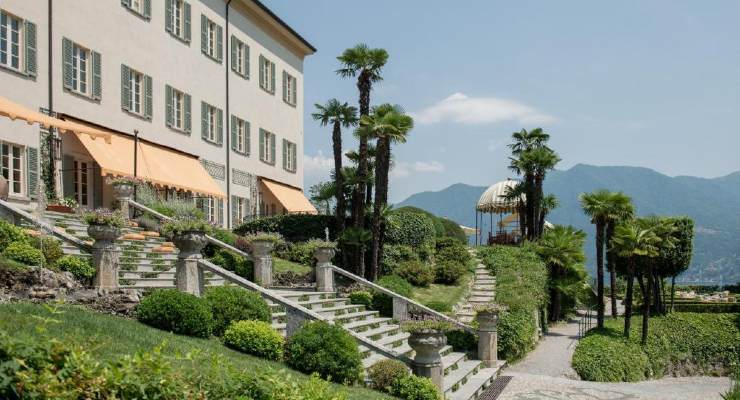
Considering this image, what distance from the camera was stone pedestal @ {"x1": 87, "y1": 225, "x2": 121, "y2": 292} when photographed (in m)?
13.1

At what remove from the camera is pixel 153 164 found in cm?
2506

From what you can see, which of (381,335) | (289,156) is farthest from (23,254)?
(289,156)

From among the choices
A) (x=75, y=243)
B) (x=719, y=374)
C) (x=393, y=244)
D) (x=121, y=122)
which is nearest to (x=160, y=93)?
(x=121, y=122)

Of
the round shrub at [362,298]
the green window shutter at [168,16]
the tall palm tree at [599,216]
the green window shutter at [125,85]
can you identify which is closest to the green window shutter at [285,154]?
the green window shutter at [168,16]

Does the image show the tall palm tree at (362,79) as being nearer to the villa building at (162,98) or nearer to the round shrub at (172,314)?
the villa building at (162,98)

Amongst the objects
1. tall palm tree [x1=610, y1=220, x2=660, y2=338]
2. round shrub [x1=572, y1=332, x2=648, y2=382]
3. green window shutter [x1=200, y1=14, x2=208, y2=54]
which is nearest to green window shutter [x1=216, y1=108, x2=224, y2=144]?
green window shutter [x1=200, y1=14, x2=208, y2=54]

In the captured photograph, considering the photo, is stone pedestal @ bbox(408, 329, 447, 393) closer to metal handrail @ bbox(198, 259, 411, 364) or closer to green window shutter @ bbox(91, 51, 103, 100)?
metal handrail @ bbox(198, 259, 411, 364)

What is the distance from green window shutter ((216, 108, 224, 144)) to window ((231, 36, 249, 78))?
8.38 feet

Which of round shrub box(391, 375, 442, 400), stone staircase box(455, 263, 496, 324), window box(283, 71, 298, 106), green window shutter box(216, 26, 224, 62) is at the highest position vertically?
green window shutter box(216, 26, 224, 62)

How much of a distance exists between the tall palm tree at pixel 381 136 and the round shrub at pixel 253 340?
12815mm

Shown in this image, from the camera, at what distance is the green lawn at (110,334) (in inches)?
308

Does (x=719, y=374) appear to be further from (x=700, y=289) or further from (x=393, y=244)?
(x=700, y=289)

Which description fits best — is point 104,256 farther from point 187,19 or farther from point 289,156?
point 289,156

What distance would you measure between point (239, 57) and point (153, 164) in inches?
419
